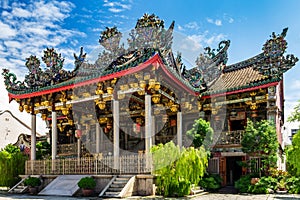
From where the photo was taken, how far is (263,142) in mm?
12250

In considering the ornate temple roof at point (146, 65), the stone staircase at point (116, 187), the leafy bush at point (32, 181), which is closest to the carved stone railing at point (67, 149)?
the ornate temple roof at point (146, 65)

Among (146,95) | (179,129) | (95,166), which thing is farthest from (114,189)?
(179,129)

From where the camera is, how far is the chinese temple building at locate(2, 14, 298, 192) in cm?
1137

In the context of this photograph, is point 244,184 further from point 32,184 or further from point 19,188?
point 19,188

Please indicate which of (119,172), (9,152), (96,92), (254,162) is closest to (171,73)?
(96,92)

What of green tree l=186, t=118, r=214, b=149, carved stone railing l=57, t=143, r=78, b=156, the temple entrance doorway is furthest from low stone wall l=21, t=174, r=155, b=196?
carved stone railing l=57, t=143, r=78, b=156

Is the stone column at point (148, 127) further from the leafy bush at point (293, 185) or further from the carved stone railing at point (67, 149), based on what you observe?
the carved stone railing at point (67, 149)

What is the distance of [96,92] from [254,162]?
21.1 ft

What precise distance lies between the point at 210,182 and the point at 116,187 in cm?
390

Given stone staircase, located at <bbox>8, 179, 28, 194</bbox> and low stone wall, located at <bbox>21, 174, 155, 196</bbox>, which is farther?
stone staircase, located at <bbox>8, 179, 28, 194</bbox>

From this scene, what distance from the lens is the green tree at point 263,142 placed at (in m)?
12.3

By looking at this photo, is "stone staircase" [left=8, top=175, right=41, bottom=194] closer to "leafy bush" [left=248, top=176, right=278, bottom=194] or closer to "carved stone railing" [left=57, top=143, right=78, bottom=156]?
"carved stone railing" [left=57, top=143, right=78, bottom=156]

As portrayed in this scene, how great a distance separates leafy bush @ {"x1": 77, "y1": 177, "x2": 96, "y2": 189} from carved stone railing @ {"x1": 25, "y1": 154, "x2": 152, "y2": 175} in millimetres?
711

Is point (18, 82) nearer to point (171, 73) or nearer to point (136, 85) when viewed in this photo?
point (136, 85)
